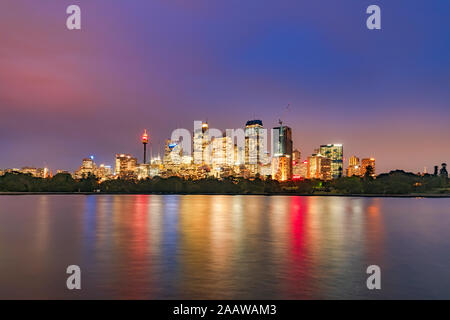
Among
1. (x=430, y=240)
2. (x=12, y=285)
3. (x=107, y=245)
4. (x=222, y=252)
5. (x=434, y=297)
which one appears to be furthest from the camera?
(x=430, y=240)

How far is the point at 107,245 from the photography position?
44219mm

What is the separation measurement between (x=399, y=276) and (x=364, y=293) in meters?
7.31

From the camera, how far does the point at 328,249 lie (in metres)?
41.5

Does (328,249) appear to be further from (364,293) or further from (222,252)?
(364,293)

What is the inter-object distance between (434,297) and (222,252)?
20.5 m

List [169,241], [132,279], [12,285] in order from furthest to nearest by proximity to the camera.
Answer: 1. [169,241]
2. [132,279]
3. [12,285]

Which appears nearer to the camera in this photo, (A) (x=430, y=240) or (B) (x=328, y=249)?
(B) (x=328, y=249)
